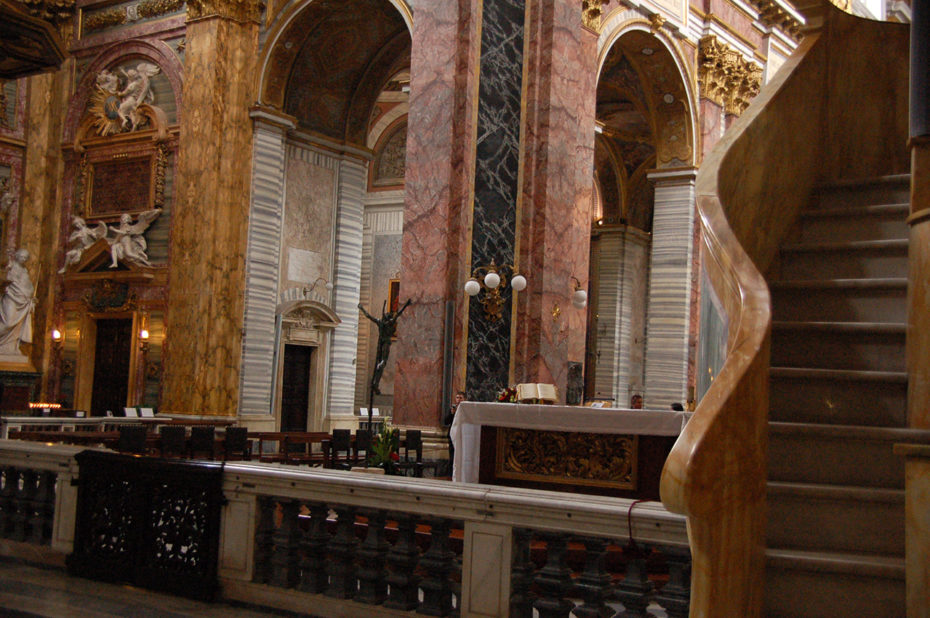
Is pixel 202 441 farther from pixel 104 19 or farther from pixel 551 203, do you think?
pixel 104 19

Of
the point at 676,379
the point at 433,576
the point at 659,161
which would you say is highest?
the point at 659,161

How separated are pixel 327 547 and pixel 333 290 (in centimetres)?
1489

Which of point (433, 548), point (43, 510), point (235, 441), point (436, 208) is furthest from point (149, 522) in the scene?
point (436, 208)

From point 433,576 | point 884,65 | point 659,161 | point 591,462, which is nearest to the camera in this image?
point 433,576

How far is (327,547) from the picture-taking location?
4770 millimetres

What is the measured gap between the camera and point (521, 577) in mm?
4219

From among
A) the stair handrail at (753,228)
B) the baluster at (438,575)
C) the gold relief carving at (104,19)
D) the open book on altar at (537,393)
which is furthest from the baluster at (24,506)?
the gold relief carving at (104,19)

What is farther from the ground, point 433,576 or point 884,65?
point 884,65

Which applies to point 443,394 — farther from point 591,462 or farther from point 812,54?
point 812,54

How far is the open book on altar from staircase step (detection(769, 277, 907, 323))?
6509 millimetres

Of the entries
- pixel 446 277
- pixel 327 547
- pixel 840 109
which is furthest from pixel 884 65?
pixel 446 277

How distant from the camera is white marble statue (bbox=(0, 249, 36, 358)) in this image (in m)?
18.5

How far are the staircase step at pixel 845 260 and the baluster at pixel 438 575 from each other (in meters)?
2.23

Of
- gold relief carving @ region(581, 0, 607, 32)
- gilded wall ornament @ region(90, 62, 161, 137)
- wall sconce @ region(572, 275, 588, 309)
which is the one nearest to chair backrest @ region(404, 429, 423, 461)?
wall sconce @ region(572, 275, 588, 309)
